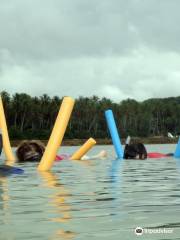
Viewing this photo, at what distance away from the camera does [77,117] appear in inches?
6181

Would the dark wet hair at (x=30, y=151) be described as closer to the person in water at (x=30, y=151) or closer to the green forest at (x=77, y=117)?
the person in water at (x=30, y=151)

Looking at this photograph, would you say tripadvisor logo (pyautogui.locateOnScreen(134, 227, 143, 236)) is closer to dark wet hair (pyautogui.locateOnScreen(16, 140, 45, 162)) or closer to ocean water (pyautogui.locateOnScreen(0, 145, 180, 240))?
ocean water (pyautogui.locateOnScreen(0, 145, 180, 240))

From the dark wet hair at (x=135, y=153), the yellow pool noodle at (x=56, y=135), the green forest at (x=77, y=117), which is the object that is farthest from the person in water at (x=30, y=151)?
the green forest at (x=77, y=117)

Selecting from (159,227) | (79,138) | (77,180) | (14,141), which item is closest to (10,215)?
(159,227)

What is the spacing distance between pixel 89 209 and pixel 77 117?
482 feet

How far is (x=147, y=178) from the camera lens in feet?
54.1

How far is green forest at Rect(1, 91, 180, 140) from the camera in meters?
134

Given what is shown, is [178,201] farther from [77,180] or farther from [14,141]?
[14,141]

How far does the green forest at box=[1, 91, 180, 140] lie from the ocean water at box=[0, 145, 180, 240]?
11263 cm

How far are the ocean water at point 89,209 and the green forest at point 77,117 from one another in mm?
112627

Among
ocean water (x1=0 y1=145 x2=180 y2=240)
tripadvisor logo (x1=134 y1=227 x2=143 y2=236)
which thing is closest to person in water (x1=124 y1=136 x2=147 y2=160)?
ocean water (x1=0 y1=145 x2=180 y2=240)

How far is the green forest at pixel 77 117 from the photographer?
134m

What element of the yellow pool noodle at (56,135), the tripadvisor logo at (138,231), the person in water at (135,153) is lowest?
the tripadvisor logo at (138,231)

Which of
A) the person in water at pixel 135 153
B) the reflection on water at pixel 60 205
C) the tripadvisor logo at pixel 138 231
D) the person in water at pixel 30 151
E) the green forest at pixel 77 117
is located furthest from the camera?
the green forest at pixel 77 117
